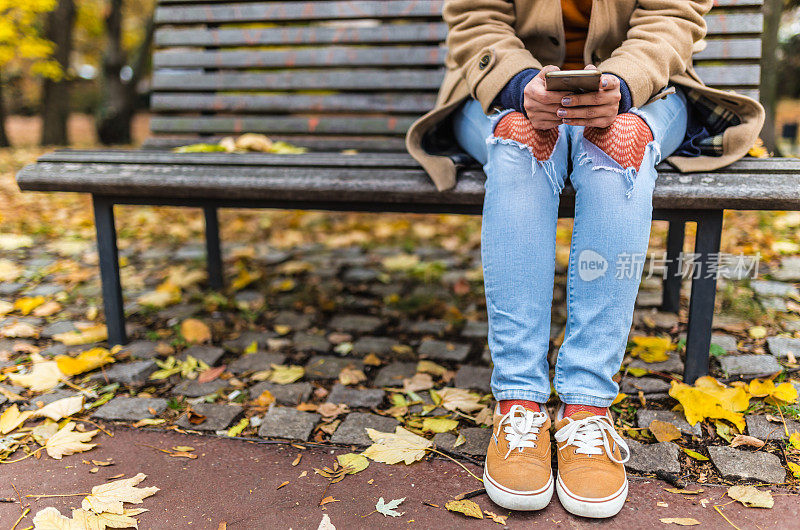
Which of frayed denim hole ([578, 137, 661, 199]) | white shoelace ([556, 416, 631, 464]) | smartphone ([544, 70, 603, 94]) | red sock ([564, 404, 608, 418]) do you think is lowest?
white shoelace ([556, 416, 631, 464])

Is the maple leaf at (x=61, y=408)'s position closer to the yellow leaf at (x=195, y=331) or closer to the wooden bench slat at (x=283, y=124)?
the yellow leaf at (x=195, y=331)

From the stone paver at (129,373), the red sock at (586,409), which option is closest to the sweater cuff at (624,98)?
the red sock at (586,409)

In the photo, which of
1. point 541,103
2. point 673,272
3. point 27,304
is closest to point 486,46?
point 541,103

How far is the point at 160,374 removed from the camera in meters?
2.17

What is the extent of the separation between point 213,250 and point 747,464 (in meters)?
2.26

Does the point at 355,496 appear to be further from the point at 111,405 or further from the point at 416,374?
the point at 111,405

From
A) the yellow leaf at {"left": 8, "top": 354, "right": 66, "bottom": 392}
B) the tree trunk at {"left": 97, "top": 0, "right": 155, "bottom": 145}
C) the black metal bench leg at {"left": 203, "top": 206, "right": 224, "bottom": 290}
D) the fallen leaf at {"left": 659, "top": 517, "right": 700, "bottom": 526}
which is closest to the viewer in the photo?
the fallen leaf at {"left": 659, "top": 517, "right": 700, "bottom": 526}

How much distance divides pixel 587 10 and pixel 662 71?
35cm

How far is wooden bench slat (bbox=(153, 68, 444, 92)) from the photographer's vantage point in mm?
2715

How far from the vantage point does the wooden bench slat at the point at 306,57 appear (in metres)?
2.71

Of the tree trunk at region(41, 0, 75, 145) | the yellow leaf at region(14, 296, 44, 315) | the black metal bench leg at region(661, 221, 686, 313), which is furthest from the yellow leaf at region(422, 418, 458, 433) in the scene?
the tree trunk at region(41, 0, 75, 145)

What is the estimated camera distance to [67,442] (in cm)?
176

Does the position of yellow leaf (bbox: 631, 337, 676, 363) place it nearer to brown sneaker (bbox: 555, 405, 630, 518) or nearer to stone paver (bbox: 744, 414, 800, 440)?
stone paver (bbox: 744, 414, 800, 440)

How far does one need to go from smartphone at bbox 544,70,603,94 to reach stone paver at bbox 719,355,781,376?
1.11m
